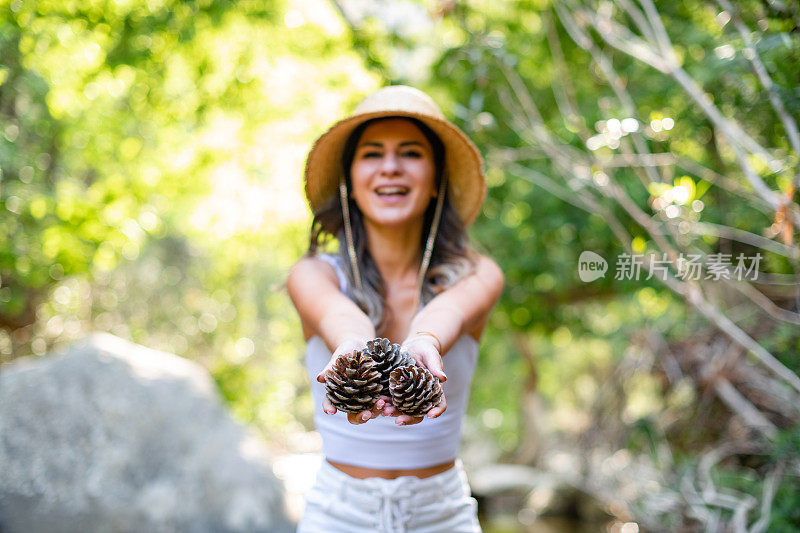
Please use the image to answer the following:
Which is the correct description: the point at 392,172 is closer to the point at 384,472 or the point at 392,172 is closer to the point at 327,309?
the point at 327,309

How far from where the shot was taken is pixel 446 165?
2.25 meters

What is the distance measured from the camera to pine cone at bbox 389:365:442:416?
1.29 metres

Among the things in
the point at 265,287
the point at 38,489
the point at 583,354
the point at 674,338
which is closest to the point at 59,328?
the point at 265,287

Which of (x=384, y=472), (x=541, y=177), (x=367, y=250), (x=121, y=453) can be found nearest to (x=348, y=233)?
(x=367, y=250)

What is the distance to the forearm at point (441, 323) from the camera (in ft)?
5.35

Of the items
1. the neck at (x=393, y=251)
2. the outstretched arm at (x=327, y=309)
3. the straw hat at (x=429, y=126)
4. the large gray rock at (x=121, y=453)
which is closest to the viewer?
the outstretched arm at (x=327, y=309)

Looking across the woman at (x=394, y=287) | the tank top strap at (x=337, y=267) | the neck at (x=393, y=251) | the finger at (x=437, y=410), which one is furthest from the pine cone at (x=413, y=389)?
the neck at (x=393, y=251)

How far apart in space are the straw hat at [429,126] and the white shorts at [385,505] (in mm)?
908

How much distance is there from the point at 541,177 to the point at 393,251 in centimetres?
223

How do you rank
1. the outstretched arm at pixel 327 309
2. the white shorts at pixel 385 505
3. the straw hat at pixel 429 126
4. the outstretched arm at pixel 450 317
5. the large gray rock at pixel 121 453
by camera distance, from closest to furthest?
1. the outstretched arm at pixel 450 317
2. the outstretched arm at pixel 327 309
3. the white shorts at pixel 385 505
4. the straw hat at pixel 429 126
5. the large gray rock at pixel 121 453

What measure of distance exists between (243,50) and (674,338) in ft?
14.8

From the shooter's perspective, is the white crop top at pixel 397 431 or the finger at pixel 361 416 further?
the white crop top at pixel 397 431

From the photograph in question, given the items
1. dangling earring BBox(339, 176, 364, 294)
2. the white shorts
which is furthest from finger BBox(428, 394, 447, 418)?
dangling earring BBox(339, 176, 364, 294)

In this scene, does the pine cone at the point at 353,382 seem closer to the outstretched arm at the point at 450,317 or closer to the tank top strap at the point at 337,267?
the outstretched arm at the point at 450,317
